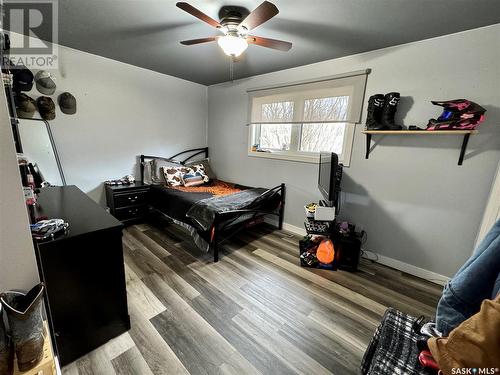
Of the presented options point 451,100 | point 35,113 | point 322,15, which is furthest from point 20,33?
point 451,100

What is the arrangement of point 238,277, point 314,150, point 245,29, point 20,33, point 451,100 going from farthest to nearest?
point 314,150 < point 20,33 < point 238,277 < point 451,100 < point 245,29

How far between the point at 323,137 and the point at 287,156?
58 cm

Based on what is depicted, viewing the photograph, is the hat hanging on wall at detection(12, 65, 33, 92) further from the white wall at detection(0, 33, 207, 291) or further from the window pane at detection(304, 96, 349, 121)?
the window pane at detection(304, 96, 349, 121)

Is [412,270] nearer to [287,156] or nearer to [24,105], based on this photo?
[287,156]

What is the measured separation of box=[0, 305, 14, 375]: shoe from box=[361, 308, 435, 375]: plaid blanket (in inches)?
53.3

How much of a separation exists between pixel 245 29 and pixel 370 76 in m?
1.58

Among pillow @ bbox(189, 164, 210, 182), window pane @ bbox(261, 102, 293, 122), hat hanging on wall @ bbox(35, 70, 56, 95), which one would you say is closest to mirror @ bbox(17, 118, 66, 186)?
hat hanging on wall @ bbox(35, 70, 56, 95)

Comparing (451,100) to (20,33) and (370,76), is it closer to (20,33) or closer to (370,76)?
(370,76)

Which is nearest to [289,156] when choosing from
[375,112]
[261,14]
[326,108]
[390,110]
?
[326,108]

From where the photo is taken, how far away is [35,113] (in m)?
2.56

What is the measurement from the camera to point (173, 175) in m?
3.48

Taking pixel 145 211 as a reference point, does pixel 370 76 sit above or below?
above

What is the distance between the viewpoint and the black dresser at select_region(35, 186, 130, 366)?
1148mm

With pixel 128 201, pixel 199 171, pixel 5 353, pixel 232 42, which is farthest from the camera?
pixel 199 171
